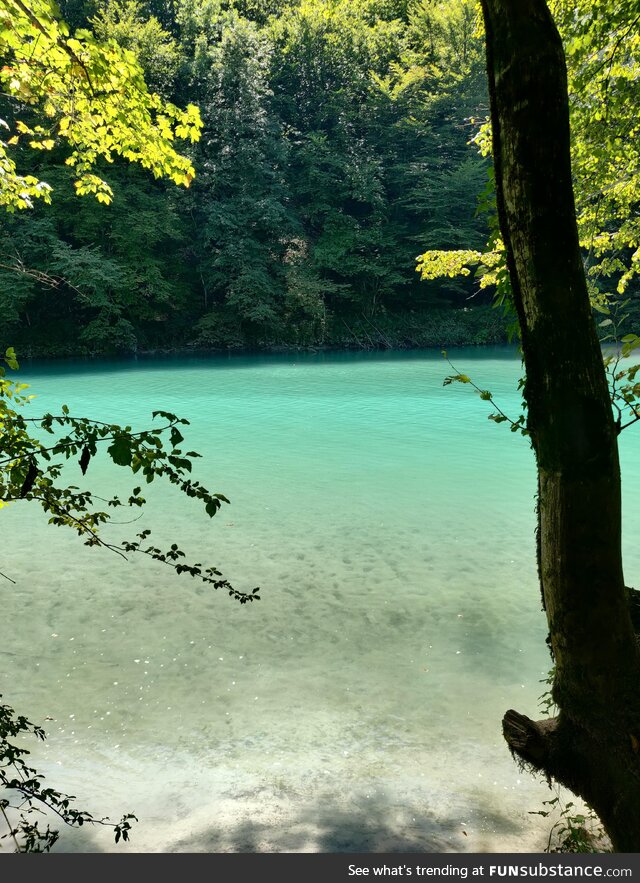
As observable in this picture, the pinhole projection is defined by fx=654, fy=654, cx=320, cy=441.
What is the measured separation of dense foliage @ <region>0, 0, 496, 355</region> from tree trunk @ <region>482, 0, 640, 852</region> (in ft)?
79.5

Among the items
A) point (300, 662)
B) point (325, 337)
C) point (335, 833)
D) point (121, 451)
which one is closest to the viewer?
point (121, 451)

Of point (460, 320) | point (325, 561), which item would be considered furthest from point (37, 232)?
point (325, 561)

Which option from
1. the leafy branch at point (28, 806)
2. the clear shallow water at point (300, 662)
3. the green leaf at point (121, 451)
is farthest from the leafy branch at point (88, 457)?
the clear shallow water at point (300, 662)

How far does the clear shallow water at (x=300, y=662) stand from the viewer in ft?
9.11

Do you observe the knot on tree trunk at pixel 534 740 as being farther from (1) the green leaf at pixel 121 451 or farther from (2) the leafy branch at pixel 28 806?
(1) the green leaf at pixel 121 451

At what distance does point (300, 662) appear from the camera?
13.3 feet

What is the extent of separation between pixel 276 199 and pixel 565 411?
27.9m

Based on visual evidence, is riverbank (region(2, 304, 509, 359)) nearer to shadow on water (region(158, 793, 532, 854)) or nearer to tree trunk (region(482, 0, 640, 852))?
shadow on water (region(158, 793, 532, 854))

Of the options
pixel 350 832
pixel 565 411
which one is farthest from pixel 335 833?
pixel 565 411

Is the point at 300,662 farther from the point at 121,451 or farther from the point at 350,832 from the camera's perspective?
the point at 121,451

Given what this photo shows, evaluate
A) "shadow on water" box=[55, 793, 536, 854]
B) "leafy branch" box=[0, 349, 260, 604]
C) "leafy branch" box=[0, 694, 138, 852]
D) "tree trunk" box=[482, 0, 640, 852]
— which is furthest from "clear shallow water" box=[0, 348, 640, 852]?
"tree trunk" box=[482, 0, 640, 852]

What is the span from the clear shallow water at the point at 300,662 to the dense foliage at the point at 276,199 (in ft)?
62.4

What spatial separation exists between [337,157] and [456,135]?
5.83m
